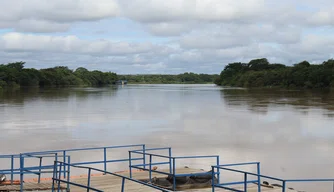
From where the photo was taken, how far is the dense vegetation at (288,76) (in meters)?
116

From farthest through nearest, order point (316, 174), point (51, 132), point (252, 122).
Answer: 1. point (252, 122)
2. point (51, 132)
3. point (316, 174)

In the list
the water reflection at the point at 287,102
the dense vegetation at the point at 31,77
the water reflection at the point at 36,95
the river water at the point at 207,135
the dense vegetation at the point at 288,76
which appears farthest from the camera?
the dense vegetation at the point at 31,77

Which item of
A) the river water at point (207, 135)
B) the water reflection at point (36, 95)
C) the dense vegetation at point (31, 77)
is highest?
the dense vegetation at point (31, 77)

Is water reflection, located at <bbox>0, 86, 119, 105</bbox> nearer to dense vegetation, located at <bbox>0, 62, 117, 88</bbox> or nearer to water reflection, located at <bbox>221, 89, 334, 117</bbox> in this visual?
water reflection, located at <bbox>221, 89, 334, 117</bbox>

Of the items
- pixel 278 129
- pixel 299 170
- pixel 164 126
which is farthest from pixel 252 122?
pixel 299 170

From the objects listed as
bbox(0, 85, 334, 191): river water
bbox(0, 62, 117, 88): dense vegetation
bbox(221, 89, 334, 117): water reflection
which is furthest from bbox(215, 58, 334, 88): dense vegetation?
bbox(0, 85, 334, 191): river water

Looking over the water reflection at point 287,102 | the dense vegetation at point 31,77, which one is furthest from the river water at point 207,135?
the dense vegetation at point 31,77

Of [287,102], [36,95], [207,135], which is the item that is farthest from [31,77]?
[207,135]

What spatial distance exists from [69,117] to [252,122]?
1518cm

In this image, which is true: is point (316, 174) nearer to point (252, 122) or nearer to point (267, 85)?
point (252, 122)

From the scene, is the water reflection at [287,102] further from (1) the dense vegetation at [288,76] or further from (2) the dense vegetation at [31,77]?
(2) the dense vegetation at [31,77]

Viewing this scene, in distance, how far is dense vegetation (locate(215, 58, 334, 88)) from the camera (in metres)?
116

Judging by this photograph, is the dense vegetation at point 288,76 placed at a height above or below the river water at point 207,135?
above

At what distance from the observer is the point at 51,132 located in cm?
3041
